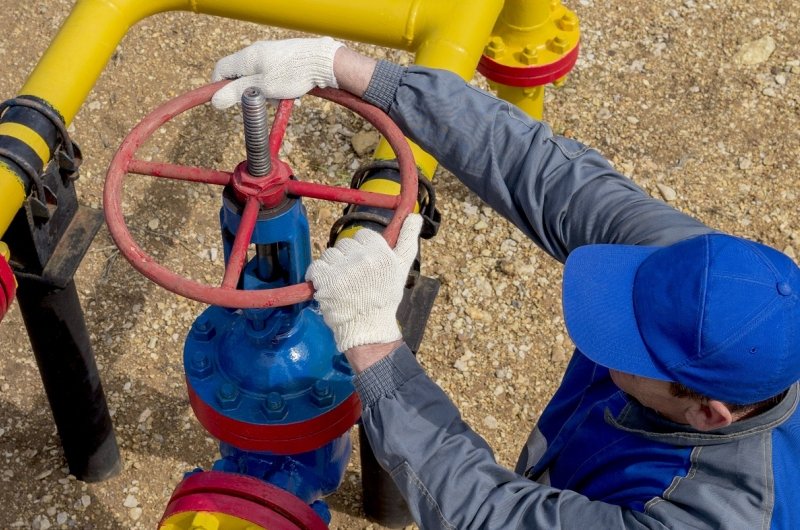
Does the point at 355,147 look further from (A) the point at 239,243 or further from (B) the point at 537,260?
(A) the point at 239,243

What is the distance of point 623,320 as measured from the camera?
58.4 inches

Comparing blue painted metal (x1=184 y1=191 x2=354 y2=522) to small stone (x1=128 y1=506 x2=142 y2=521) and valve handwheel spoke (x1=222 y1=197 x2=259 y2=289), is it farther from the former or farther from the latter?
small stone (x1=128 y1=506 x2=142 y2=521)

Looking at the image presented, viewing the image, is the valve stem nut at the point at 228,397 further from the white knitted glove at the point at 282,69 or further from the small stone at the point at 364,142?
the small stone at the point at 364,142

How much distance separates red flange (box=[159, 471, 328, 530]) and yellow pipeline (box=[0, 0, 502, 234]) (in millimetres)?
683

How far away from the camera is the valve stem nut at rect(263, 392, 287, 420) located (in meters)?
1.74

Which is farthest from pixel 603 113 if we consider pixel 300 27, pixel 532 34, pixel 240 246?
pixel 240 246

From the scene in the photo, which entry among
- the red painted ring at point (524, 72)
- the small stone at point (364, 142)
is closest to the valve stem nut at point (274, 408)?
the red painted ring at point (524, 72)

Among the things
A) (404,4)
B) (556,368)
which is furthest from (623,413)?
(556,368)

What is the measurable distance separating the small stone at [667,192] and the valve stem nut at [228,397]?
6.58 ft

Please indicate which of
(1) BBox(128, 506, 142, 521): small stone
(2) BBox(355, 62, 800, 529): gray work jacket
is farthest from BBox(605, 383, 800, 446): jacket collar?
(1) BBox(128, 506, 142, 521): small stone

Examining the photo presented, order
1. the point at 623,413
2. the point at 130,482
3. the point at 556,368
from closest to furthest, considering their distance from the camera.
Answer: the point at 623,413 → the point at 130,482 → the point at 556,368

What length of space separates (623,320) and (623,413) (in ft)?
0.57

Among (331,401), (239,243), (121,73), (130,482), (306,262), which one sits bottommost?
(130,482)

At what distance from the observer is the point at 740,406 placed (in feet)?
4.71
